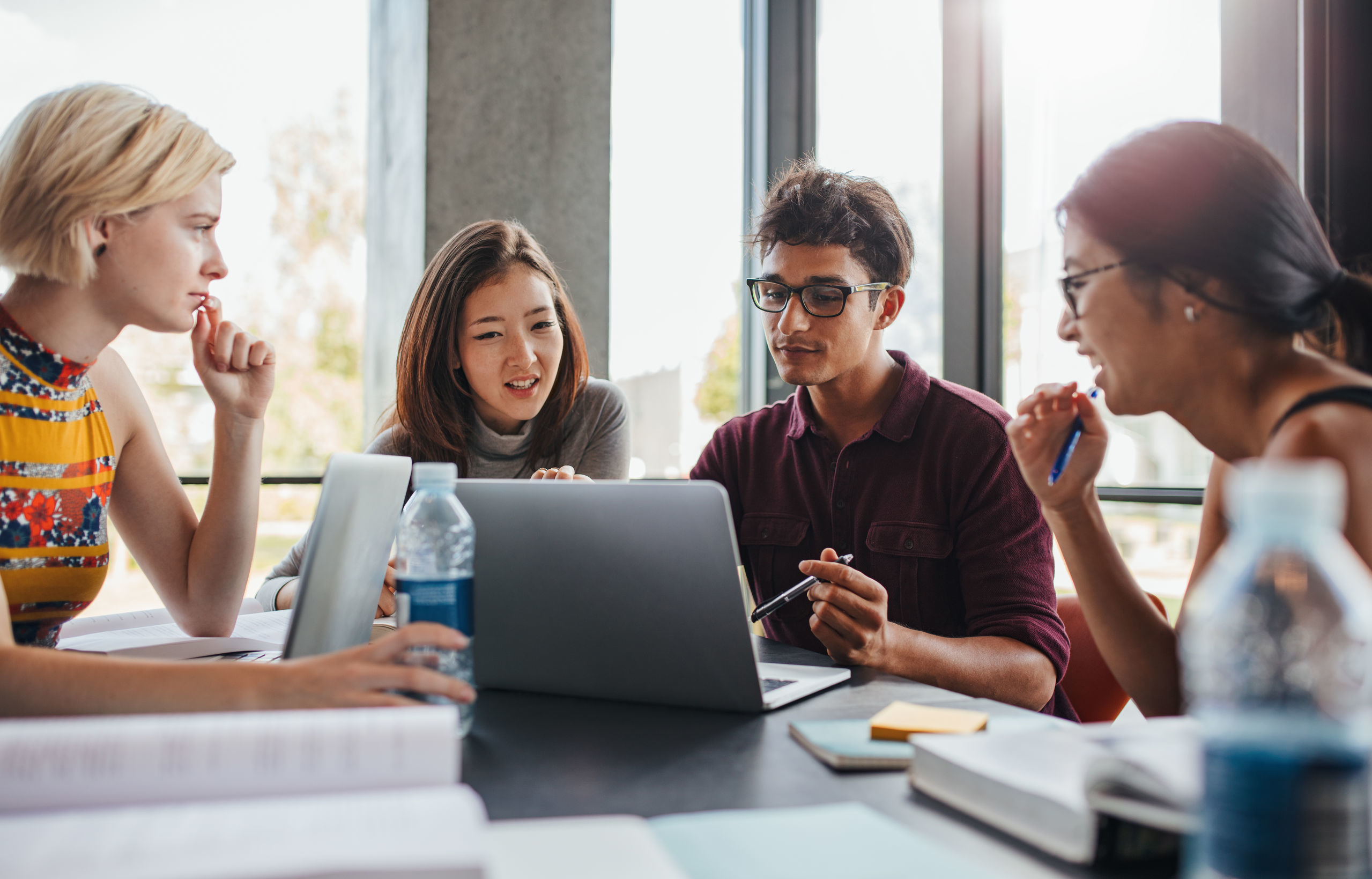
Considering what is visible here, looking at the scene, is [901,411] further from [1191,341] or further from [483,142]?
[483,142]

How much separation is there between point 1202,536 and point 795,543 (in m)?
0.69

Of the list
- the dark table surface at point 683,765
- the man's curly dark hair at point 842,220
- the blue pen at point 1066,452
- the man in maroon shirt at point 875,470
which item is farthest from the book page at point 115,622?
the blue pen at point 1066,452

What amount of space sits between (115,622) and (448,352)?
0.83 m

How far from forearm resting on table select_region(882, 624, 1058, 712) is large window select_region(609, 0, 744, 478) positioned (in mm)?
2069

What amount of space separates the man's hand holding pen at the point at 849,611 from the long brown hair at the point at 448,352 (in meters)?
1.01

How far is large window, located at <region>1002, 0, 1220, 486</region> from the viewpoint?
7.02 ft

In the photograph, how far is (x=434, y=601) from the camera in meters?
0.84

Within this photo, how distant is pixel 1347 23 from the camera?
1616mm

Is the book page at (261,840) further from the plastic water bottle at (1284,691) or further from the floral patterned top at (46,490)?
the floral patterned top at (46,490)

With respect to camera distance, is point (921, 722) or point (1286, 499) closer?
point (1286, 499)

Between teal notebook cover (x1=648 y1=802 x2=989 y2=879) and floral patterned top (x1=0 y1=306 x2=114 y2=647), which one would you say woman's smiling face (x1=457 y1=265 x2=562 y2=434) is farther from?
teal notebook cover (x1=648 y1=802 x2=989 y2=879)

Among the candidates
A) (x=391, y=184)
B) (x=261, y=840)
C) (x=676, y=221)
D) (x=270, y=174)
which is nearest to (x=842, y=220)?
(x=261, y=840)

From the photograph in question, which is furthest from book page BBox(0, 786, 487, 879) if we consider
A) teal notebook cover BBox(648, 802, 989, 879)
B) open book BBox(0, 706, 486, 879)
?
teal notebook cover BBox(648, 802, 989, 879)

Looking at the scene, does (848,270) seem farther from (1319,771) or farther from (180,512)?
(1319,771)
